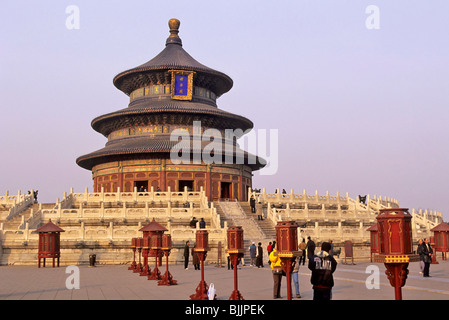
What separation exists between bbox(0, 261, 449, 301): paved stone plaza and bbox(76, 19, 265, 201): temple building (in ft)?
76.2

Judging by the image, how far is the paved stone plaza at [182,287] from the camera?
13.9 meters

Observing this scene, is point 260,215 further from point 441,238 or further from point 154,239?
point 154,239

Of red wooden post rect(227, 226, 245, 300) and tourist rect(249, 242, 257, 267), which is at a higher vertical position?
red wooden post rect(227, 226, 245, 300)

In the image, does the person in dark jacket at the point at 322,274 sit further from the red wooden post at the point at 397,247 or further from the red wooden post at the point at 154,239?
the red wooden post at the point at 154,239

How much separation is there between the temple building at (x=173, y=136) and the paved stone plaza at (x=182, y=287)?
23.2 meters

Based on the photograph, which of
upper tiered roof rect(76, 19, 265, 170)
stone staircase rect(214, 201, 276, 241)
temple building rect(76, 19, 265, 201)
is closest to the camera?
stone staircase rect(214, 201, 276, 241)

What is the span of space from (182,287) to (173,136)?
31.6m

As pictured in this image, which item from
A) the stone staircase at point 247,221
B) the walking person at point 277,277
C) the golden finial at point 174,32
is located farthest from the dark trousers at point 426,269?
the golden finial at point 174,32

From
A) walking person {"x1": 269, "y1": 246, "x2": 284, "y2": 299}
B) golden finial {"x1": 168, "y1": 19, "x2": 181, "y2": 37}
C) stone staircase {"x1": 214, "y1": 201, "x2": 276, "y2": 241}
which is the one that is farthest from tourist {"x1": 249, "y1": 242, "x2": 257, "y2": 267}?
golden finial {"x1": 168, "y1": 19, "x2": 181, "y2": 37}

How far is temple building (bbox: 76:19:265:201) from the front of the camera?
45.4 meters

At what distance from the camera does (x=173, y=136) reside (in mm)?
47312

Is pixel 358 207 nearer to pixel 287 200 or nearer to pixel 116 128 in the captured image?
pixel 287 200

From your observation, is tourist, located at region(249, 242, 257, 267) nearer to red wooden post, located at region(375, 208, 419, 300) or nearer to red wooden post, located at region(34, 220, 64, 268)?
red wooden post, located at region(34, 220, 64, 268)

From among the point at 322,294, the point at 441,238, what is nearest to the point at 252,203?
the point at 441,238
